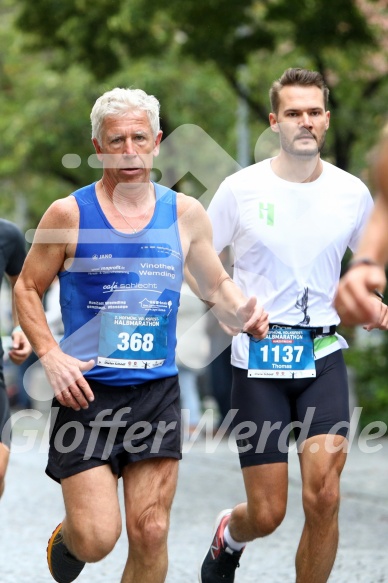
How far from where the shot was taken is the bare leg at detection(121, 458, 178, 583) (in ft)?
17.8

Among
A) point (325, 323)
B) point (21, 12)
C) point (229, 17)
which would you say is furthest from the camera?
point (21, 12)

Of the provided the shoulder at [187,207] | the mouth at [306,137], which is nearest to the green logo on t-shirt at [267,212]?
the mouth at [306,137]

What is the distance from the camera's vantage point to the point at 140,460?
5.52 metres

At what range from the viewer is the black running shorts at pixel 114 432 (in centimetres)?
549

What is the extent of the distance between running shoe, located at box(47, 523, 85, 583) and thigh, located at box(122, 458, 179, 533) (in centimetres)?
40

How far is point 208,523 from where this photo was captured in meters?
9.27

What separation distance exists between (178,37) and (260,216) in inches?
529

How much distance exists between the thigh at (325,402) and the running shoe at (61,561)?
1.11 m

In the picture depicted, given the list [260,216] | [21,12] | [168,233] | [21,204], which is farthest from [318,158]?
[21,204]

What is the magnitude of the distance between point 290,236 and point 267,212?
0.16 metres

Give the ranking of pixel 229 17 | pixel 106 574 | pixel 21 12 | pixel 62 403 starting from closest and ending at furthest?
pixel 62 403 < pixel 106 574 < pixel 229 17 < pixel 21 12

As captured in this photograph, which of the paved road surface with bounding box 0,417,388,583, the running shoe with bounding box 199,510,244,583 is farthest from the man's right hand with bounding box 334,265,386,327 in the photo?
the paved road surface with bounding box 0,417,388,583

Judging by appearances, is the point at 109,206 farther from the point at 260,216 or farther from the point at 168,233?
the point at 260,216

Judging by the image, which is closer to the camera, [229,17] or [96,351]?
[96,351]
